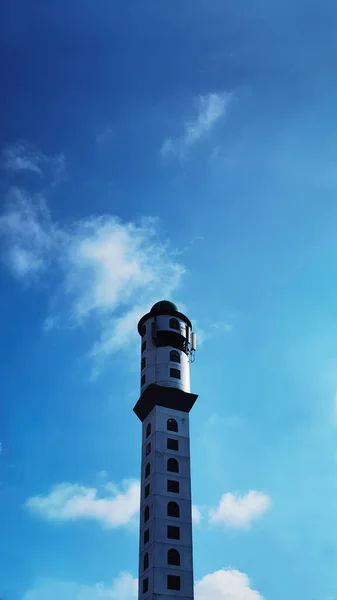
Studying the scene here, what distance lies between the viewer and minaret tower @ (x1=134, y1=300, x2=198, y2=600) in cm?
6178

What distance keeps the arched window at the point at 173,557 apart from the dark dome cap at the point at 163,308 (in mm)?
31789

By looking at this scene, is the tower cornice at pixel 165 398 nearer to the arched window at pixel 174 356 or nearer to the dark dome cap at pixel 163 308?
the arched window at pixel 174 356

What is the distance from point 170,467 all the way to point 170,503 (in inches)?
171

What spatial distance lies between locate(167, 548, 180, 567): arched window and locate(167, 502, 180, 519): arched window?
12.3 feet

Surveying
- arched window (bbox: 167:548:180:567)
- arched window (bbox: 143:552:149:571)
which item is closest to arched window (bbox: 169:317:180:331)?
arched window (bbox: 167:548:180:567)

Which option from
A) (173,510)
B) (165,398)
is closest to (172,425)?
(165,398)

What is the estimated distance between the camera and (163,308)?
81.9 metres

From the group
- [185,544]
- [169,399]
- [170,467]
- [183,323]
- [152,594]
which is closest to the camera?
[152,594]

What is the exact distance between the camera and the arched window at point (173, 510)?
65312mm

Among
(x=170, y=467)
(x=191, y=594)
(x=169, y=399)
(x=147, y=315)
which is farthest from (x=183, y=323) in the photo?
(x=191, y=594)

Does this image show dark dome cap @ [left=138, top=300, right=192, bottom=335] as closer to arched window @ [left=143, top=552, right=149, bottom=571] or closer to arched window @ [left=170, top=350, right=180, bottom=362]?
arched window @ [left=170, top=350, right=180, bottom=362]

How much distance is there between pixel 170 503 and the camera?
66062 mm

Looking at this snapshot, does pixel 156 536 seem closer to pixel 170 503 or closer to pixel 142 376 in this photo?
pixel 170 503

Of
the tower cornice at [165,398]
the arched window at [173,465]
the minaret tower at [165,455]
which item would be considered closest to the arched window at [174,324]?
the minaret tower at [165,455]
